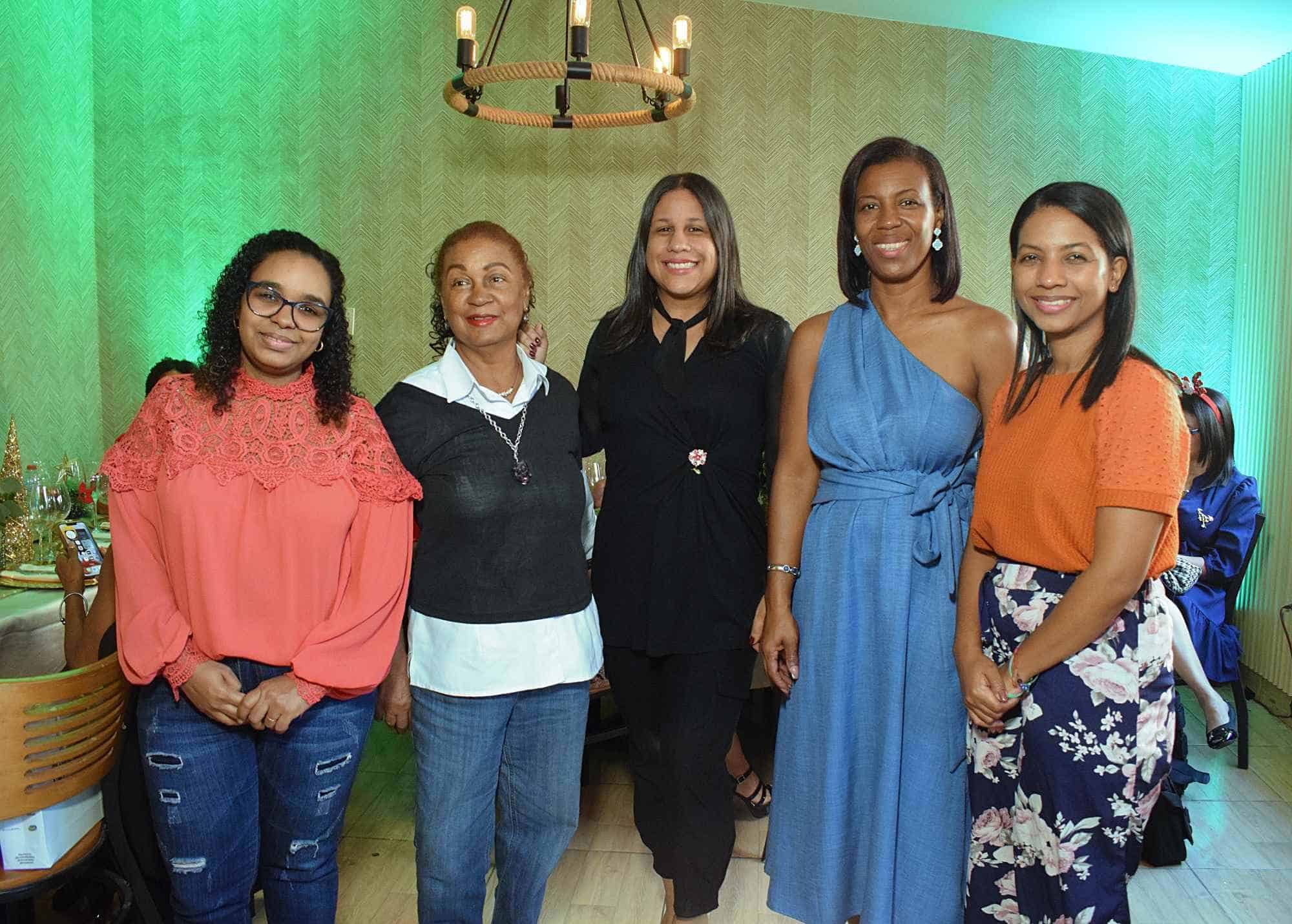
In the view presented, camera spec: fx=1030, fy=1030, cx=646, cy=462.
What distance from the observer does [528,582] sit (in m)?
1.97


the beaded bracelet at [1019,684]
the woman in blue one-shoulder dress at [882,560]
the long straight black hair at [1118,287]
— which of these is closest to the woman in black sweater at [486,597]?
the woman in blue one-shoulder dress at [882,560]

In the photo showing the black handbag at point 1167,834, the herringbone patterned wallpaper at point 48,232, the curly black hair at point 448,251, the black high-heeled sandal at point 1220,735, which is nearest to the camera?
the curly black hair at point 448,251

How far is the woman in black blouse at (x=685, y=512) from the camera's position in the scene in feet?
6.97

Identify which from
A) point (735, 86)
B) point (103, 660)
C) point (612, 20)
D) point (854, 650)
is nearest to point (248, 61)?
point (612, 20)

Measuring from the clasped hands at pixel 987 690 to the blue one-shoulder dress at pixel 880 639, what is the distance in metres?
0.12

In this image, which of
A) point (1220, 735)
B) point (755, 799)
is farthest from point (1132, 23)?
point (755, 799)

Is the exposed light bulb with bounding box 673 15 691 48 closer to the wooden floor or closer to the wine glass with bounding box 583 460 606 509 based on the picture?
the wine glass with bounding box 583 460 606 509

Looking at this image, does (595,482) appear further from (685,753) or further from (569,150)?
(569,150)

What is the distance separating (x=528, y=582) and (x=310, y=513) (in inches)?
17.1

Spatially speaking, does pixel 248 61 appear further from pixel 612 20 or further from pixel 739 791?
pixel 739 791

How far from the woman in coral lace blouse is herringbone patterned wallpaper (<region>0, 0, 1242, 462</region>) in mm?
3391

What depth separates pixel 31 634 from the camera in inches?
99.3

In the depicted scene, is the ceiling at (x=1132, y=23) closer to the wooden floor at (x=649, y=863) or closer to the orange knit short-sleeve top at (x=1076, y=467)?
the wooden floor at (x=649, y=863)

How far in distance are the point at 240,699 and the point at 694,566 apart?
894 millimetres
